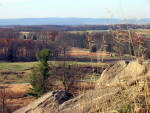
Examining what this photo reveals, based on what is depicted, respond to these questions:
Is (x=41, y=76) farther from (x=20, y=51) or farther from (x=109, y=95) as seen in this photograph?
(x=20, y=51)

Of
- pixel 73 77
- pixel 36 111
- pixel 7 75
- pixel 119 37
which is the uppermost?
pixel 119 37

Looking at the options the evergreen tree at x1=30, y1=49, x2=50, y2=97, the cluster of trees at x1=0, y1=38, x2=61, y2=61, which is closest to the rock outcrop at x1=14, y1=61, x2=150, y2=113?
the evergreen tree at x1=30, y1=49, x2=50, y2=97

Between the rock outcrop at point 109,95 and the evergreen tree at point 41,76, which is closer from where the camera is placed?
the rock outcrop at point 109,95

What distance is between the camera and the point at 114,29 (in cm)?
454

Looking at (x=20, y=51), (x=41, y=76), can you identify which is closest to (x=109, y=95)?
(x=41, y=76)

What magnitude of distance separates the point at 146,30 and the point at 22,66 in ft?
164

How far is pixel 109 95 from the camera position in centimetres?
498

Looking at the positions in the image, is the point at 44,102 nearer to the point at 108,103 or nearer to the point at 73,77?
the point at 108,103

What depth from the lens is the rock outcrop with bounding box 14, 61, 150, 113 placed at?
14.2ft

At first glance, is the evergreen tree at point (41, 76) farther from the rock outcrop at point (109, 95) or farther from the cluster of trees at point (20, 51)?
the cluster of trees at point (20, 51)

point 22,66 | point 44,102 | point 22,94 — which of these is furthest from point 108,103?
point 22,66

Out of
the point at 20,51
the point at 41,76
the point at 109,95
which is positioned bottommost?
the point at 20,51

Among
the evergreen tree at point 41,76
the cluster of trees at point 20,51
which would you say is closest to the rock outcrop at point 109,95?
the evergreen tree at point 41,76

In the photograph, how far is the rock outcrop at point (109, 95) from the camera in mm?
4328
